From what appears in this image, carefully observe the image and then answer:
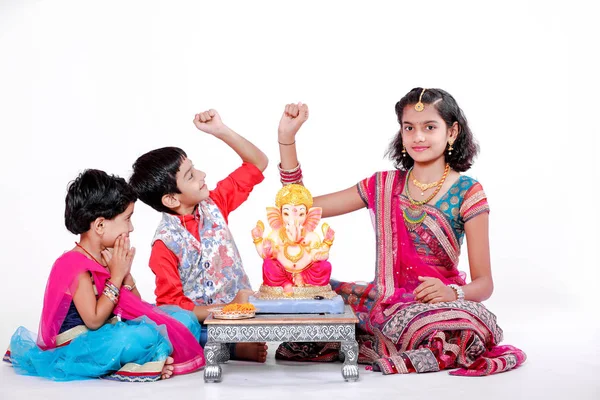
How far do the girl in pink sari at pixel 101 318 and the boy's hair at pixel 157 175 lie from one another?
0.18m

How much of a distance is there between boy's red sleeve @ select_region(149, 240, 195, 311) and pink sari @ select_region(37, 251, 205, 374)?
0.65 ft

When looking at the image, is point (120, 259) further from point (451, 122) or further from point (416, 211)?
point (451, 122)

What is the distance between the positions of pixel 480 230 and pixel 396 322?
0.73 meters

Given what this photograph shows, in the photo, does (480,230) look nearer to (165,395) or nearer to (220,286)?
(220,286)

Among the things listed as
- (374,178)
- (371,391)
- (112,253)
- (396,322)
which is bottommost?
(371,391)

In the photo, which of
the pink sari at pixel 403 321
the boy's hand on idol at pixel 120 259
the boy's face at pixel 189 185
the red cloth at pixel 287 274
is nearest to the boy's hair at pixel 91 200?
the boy's hand on idol at pixel 120 259

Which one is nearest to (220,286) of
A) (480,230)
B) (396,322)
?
(396,322)

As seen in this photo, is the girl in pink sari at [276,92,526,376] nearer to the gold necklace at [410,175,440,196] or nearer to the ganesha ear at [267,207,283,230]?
the gold necklace at [410,175,440,196]

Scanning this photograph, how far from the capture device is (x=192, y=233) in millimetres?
5074


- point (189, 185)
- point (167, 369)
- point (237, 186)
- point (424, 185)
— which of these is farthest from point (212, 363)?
point (424, 185)

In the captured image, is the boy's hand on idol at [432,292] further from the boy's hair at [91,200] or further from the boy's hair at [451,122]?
the boy's hair at [91,200]

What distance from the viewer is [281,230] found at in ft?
15.4

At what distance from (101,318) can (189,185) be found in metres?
0.90

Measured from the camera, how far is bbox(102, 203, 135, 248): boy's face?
4.70m
